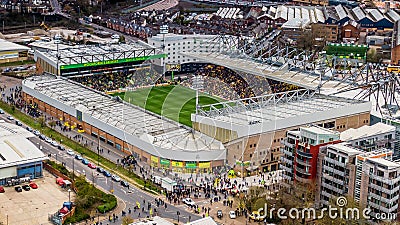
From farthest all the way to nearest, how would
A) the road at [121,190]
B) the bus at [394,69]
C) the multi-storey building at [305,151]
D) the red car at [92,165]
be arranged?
the bus at [394,69], the red car at [92,165], the multi-storey building at [305,151], the road at [121,190]

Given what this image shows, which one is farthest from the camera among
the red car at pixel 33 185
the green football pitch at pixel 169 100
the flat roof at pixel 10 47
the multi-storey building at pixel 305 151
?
the flat roof at pixel 10 47

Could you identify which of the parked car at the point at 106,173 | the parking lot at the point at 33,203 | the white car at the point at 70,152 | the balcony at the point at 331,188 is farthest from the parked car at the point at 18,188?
the balcony at the point at 331,188

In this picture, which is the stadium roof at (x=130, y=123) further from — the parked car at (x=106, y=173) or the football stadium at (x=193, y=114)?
the parked car at (x=106, y=173)

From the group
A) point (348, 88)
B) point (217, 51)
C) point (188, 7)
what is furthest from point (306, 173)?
point (188, 7)

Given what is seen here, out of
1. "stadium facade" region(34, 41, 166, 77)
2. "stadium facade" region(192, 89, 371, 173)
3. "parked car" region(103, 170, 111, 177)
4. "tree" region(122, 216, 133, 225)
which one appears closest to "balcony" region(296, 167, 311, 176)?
"stadium facade" region(192, 89, 371, 173)

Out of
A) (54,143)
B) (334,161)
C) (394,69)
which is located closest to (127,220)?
(334,161)

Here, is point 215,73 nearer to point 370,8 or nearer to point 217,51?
point 217,51
